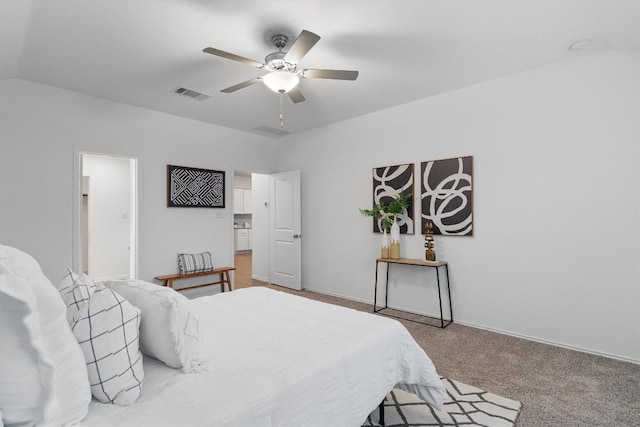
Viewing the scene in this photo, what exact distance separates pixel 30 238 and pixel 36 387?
3406mm

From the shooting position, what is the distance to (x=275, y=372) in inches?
53.1

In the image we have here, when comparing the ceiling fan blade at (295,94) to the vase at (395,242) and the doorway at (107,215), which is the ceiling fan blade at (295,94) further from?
the doorway at (107,215)

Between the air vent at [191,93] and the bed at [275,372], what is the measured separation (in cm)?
258

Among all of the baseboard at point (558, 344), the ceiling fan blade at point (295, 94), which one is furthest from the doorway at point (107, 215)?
the baseboard at point (558, 344)

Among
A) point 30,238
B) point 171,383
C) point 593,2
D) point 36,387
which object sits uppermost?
point 593,2

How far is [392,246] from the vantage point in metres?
4.05

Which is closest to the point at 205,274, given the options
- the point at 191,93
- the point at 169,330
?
the point at 191,93

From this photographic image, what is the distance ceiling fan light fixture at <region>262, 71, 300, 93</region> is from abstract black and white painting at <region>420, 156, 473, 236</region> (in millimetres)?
2076

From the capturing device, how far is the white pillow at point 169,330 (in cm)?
133

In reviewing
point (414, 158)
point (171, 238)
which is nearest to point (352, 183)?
point (414, 158)

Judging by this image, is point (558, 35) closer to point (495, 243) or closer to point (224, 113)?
point (495, 243)

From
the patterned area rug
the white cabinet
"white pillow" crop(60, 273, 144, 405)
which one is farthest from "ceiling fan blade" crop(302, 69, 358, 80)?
the white cabinet

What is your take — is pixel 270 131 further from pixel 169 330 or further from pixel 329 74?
pixel 169 330

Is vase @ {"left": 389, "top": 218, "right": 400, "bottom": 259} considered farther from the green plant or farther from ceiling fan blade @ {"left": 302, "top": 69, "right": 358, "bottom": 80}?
ceiling fan blade @ {"left": 302, "top": 69, "right": 358, "bottom": 80}
